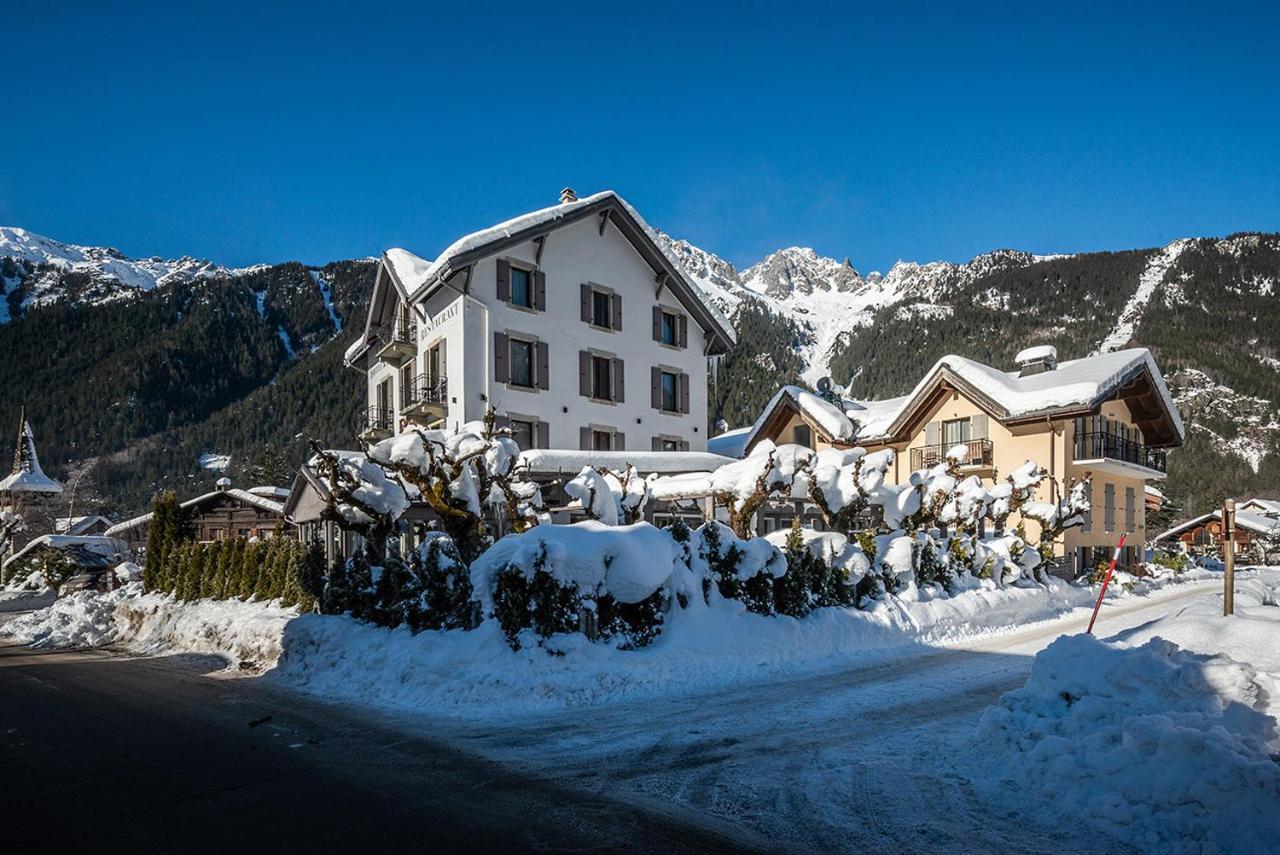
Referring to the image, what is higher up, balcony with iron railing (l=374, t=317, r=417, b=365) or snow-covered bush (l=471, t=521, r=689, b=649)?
balcony with iron railing (l=374, t=317, r=417, b=365)

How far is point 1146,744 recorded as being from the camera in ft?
19.4

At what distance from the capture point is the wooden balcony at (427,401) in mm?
27797

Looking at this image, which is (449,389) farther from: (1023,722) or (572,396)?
(1023,722)

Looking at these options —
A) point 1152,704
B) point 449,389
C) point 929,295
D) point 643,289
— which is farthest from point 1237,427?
point 1152,704

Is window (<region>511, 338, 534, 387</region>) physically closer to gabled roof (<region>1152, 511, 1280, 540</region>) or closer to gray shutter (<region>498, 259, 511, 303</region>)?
gray shutter (<region>498, 259, 511, 303</region>)

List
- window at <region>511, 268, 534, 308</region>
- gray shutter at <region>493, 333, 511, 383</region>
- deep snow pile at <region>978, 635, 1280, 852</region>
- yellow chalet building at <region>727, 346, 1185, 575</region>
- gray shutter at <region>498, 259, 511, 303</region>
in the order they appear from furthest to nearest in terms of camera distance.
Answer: yellow chalet building at <region>727, 346, 1185, 575</region> < window at <region>511, 268, 534, 308</region> < gray shutter at <region>498, 259, 511, 303</region> < gray shutter at <region>493, 333, 511, 383</region> < deep snow pile at <region>978, 635, 1280, 852</region>

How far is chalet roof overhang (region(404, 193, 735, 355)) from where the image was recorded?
26.5m

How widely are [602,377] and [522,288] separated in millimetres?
4688

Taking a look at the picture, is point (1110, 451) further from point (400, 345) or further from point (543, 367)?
point (400, 345)

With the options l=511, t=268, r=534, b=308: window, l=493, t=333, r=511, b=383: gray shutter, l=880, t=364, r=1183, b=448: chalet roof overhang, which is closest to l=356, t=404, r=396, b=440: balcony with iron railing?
l=493, t=333, r=511, b=383: gray shutter

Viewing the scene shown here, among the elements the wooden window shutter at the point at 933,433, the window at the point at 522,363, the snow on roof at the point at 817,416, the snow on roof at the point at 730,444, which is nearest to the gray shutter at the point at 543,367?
the window at the point at 522,363

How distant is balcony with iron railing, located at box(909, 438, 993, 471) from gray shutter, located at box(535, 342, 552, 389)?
1772cm

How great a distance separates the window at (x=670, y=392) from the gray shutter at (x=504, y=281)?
783 centimetres

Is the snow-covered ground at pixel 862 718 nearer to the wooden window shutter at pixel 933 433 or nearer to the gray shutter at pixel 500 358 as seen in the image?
the gray shutter at pixel 500 358
